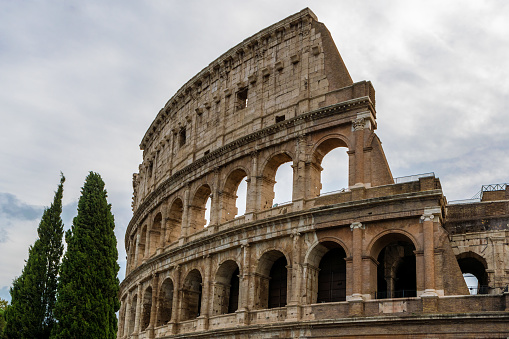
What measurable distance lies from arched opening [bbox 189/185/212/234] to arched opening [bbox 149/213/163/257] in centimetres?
423

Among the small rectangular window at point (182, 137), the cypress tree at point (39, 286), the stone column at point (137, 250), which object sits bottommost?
the cypress tree at point (39, 286)

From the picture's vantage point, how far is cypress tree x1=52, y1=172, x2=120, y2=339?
74.3 ft

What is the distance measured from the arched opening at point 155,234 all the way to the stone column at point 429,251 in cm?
1645

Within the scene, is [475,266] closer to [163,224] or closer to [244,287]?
[244,287]

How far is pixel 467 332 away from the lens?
18.8 meters

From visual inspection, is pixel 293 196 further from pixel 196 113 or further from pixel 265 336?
pixel 196 113

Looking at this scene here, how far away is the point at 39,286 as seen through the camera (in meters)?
23.4

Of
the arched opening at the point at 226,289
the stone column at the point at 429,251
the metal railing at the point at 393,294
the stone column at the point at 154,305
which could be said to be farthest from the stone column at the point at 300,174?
the stone column at the point at 154,305

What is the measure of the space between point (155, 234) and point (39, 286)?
11.0 metres

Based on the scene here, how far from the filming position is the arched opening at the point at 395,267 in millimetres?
22297

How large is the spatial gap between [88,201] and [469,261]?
14678 mm

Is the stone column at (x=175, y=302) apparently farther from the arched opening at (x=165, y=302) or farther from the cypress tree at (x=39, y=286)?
the cypress tree at (x=39, y=286)

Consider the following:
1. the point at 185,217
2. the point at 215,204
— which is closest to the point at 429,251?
the point at 215,204

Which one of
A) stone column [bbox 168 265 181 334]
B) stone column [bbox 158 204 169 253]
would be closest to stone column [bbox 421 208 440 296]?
stone column [bbox 168 265 181 334]
